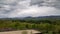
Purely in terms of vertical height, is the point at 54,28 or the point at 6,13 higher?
the point at 6,13

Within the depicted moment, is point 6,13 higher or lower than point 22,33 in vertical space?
higher

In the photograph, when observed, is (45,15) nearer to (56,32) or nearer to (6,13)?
(56,32)

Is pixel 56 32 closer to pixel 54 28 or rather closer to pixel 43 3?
pixel 54 28

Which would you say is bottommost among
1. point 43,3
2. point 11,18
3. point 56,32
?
point 56,32

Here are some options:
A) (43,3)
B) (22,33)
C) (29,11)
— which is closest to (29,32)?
(22,33)

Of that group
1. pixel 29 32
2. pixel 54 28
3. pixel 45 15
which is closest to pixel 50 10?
pixel 45 15
